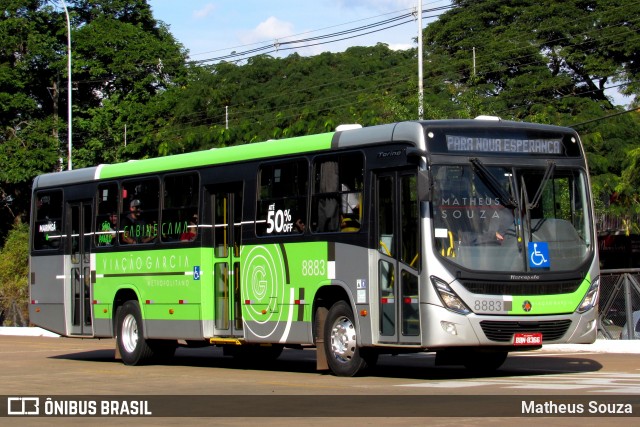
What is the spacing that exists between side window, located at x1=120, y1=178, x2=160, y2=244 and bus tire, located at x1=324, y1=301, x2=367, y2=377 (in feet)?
16.4

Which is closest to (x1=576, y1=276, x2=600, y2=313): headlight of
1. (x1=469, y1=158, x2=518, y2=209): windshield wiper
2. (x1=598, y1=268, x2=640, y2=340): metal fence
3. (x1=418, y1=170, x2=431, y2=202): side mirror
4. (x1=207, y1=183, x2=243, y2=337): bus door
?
(x1=469, y1=158, x2=518, y2=209): windshield wiper

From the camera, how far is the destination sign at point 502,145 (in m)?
16.3

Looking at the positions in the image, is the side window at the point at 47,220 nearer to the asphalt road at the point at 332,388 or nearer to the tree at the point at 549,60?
the asphalt road at the point at 332,388

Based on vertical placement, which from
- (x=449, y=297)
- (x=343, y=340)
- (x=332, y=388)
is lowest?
(x=332, y=388)

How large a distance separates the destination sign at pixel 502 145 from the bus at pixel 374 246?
19mm

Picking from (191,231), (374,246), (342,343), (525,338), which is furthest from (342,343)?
(191,231)

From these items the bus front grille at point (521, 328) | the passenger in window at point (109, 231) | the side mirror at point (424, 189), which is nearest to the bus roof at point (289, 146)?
the side mirror at point (424, 189)

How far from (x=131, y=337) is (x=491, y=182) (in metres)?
8.48

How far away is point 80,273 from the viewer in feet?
75.9

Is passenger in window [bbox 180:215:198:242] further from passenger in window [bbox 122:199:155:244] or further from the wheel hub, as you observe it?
the wheel hub

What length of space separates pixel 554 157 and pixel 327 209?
322cm

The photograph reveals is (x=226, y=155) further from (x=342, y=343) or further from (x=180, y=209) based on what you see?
(x=342, y=343)

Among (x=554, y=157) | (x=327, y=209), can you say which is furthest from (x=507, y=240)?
(x=327, y=209)
